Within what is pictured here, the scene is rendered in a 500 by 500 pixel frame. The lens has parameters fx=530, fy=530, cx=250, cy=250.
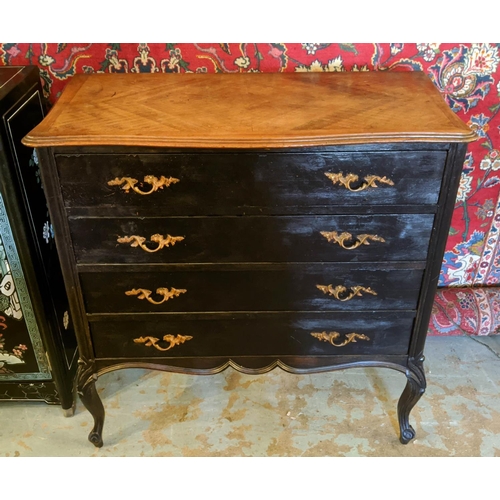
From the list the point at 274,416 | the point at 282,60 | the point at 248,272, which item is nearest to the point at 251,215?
the point at 248,272

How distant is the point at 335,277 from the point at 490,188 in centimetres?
95

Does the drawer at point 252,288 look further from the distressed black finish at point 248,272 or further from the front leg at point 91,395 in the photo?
the front leg at point 91,395

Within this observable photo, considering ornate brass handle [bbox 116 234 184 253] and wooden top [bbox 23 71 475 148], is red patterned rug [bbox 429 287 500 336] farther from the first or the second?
ornate brass handle [bbox 116 234 184 253]

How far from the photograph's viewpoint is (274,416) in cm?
203

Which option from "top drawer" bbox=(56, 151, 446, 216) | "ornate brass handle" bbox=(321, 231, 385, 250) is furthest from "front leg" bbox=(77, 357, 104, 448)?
"ornate brass handle" bbox=(321, 231, 385, 250)

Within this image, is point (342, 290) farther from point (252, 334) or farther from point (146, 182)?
point (146, 182)

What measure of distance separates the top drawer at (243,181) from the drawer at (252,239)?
4cm

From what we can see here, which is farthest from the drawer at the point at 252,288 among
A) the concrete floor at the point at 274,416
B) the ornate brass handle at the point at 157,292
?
the concrete floor at the point at 274,416

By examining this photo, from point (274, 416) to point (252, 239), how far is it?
0.86 meters

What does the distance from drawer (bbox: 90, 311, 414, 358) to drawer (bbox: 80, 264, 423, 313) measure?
36 millimetres

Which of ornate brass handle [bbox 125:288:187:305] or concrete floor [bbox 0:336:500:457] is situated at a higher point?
ornate brass handle [bbox 125:288:187:305]

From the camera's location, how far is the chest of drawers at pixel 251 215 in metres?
1.37

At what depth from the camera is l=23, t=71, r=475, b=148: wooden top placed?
1.33m

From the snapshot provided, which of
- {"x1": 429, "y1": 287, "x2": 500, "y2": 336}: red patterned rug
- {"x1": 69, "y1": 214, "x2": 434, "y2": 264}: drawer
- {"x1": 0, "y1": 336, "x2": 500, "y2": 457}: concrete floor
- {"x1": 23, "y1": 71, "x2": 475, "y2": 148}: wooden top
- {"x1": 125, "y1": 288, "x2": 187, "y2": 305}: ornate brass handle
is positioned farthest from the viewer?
{"x1": 429, "y1": 287, "x2": 500, "y2": 336}: red patterned rug
